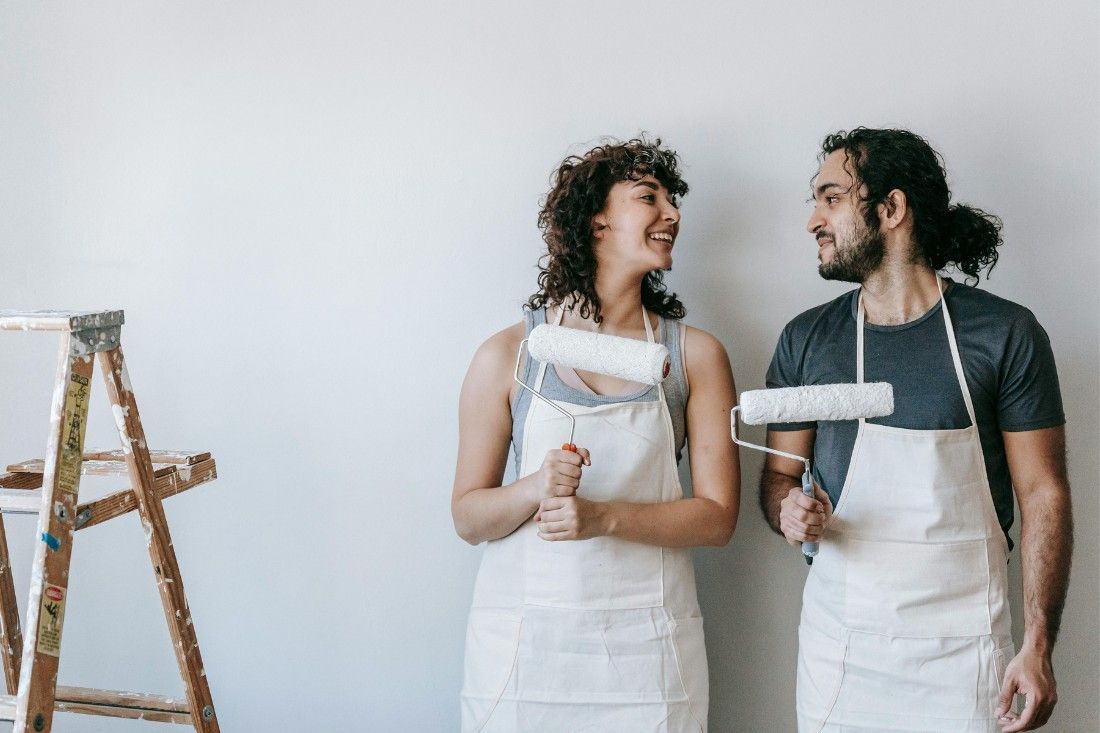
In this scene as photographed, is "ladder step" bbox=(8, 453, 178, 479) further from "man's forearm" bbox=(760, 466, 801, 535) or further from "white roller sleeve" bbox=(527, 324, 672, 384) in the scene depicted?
"man's forearm" bbox=(760, 466, 801, 535)

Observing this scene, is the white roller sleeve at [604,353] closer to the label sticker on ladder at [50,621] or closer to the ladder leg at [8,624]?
the label sticker on ladder at [50,621]

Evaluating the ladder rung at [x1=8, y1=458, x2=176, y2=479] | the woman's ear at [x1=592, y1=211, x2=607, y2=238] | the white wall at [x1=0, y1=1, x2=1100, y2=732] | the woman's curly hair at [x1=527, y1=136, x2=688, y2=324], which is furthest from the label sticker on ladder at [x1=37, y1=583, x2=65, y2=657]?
the woman's ear at [x1=592, y1=211, x2=607, y2=238]

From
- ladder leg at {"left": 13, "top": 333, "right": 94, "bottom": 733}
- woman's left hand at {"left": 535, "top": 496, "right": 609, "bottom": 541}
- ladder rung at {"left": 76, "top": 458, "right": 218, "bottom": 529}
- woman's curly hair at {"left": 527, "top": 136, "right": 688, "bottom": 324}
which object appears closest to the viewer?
ladder leg at {"left": 13, "top": 333, "right": 94, "bottom": 733}

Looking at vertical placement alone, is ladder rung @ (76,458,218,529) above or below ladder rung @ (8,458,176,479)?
below

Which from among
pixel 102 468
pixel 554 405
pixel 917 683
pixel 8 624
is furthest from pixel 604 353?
pixel 8 624

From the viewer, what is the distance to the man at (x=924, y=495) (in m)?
1.50

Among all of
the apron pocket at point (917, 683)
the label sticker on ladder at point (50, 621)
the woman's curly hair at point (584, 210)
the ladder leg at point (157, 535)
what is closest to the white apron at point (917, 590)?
the apron pocket at point (917, 683)

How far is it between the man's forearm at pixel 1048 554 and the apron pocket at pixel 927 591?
67 millimetres

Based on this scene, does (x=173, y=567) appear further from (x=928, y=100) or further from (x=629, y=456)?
(x=928, y=100)

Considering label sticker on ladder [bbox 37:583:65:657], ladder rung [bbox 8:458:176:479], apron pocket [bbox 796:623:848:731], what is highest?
ladder rung [bbox 8:458:176:479]

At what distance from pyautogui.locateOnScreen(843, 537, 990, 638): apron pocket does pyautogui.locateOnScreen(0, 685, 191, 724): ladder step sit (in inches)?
44.5

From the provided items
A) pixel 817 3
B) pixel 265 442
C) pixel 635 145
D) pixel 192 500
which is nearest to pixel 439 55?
pixel 635 145

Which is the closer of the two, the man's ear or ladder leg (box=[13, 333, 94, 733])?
ladder leg (box=[13, 333, 94, 733])

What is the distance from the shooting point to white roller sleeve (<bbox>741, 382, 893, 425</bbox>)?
1.38 m
